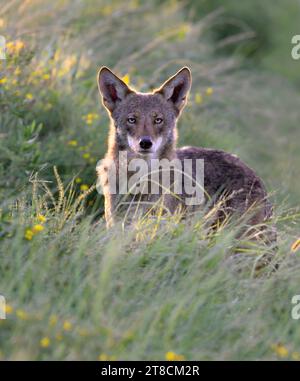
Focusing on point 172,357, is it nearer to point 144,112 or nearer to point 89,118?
point 144,112

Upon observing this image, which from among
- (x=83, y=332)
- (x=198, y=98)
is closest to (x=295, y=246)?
(x=83, y=332)

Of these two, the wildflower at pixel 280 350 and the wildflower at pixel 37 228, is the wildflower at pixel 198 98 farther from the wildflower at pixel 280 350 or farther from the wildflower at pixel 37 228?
the wildflower at pixel 280 350

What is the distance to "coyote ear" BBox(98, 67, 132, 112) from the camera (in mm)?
6941

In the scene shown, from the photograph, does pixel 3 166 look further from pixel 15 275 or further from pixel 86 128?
pixel 15 275

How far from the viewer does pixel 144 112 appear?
268 inches

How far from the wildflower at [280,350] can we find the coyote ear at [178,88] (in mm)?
2974

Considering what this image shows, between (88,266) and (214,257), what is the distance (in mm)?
800

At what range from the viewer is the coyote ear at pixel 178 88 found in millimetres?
6961

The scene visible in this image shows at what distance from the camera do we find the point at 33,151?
704 centimetres

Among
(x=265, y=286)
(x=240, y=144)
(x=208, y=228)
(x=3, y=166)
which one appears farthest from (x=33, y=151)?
(x=240, y=144)

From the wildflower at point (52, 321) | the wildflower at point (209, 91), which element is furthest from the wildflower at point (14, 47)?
the wildflower at point (52, 321)

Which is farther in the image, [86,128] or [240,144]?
[240,144]

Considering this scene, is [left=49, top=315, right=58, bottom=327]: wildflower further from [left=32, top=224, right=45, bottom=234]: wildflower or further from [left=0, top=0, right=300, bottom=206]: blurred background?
[left=0, top=0, right=300, bottom=206]: blurred background

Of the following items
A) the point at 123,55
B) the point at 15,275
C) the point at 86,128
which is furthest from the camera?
the point at 123,55
